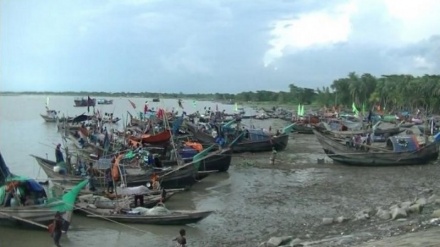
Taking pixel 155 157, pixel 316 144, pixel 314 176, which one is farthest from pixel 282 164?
pixel 316 144

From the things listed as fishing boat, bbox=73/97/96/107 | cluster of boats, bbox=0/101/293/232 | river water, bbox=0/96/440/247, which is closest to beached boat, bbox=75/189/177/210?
cluster of boats, bbox=0/101/293/232

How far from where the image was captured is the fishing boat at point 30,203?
14.2 metres

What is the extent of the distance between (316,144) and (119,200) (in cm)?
2607

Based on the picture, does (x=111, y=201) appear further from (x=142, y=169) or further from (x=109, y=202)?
(x=142, y=169)

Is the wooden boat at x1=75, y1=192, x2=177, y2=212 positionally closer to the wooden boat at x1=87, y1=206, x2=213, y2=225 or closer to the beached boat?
the beached boat

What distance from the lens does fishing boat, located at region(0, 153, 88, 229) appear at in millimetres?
14219

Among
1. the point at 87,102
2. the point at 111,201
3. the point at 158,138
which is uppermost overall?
the point at 87,102

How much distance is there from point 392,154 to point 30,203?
61.0 feet

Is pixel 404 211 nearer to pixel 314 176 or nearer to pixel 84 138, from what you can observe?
pixel 314 176

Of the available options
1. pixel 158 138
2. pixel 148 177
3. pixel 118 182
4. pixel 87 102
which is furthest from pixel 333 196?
pixel 87 102

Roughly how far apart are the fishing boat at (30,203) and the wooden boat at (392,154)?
1654 centimetres

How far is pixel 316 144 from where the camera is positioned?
4000cm

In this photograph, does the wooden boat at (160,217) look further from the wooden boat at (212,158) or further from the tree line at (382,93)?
the tree line at (382,93)

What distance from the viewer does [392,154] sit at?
26578mm
